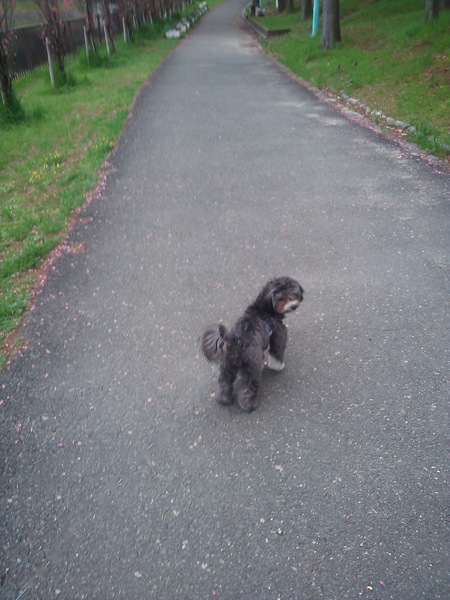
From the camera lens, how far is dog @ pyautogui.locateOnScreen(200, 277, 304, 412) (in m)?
3.14

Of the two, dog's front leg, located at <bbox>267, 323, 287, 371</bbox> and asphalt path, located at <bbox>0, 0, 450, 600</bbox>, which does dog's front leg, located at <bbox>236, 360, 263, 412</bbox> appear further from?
dog's front leg, located at <bbox>267, 323, 287, 371</bbox>

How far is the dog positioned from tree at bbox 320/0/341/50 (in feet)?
49.2

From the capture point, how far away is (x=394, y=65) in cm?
1207

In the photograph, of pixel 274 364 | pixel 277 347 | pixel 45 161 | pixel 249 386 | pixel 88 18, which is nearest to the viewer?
pixel 249 386

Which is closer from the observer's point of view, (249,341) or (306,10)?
(249,341)

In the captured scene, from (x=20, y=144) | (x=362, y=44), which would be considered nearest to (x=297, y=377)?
(x=20, y=144)

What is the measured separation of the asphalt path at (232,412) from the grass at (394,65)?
3.01 meters

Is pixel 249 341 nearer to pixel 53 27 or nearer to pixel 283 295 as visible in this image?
pixel 283 295

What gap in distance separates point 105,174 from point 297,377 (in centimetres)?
528

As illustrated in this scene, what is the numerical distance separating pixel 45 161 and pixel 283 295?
6490 millimetres

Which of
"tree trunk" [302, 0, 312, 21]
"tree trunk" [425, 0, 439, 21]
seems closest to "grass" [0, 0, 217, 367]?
"tree trunk" [425, 0, 439, 21]

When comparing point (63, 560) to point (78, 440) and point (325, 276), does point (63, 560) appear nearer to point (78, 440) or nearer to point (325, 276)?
point (78, 440)

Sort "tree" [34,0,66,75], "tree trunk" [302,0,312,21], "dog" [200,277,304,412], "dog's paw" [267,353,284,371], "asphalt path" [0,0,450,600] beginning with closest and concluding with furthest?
"asphalt path" [0,0,450,600], "dog" [200,277,304,412], "dog's paw" [267,353,284,371], "tree" [34,0,66,75], "tree trunk" [302,0,312,21]

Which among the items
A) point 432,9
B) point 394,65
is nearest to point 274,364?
point 394,65
